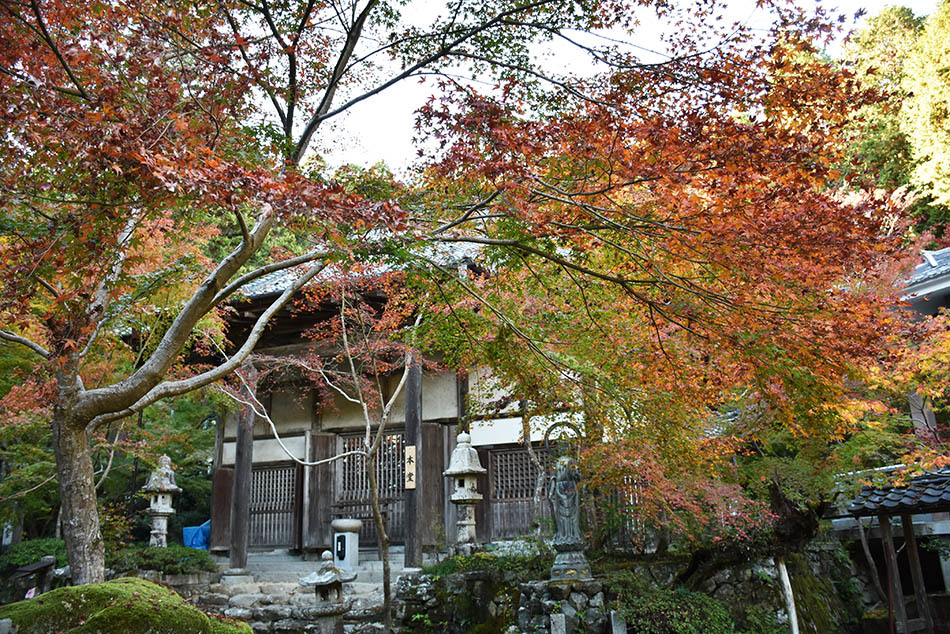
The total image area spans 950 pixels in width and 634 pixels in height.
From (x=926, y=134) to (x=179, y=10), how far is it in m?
19.9

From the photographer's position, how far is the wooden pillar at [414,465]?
1134cm

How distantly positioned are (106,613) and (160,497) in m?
10.1

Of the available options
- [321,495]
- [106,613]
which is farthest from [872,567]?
[106,613]

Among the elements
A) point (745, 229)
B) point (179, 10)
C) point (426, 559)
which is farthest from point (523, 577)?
point (179, 10)

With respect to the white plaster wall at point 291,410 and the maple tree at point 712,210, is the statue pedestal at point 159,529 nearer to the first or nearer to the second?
the white plaster wall at point 291,410

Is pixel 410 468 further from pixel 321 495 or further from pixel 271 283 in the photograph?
pixel 271 283

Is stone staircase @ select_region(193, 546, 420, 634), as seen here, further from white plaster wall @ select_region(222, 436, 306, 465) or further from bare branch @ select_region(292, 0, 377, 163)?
bare branch @ select_region(292, 0, 377, 163)

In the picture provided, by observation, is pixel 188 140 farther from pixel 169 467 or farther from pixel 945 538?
pixel 945 538

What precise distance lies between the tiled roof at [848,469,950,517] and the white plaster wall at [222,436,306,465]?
1032 centimetres

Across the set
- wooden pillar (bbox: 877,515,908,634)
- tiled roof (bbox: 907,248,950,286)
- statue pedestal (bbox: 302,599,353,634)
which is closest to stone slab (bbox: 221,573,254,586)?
statue pedestal (bbox: 302,599,353,634)

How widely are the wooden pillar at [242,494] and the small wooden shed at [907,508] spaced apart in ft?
33.5

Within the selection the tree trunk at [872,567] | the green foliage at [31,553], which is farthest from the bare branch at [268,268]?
the green foliage at [31,553]

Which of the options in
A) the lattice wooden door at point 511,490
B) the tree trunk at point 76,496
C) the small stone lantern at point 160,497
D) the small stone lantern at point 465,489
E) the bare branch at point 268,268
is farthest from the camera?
the small stone lantern at point 160,497

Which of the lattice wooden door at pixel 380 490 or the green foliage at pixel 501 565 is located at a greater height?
the lattice wooden door at pixel 380 490
